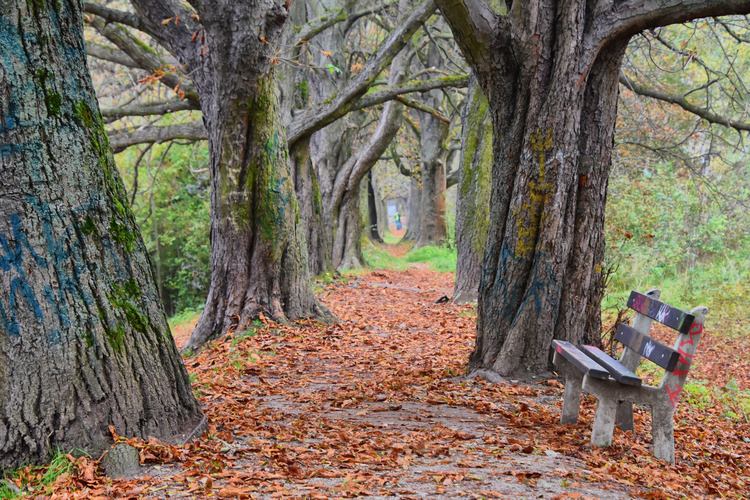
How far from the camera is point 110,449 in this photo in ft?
9.61

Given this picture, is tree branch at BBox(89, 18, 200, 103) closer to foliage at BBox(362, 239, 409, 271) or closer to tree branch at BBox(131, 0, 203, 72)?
tree branch at BBox(131, 0, 203, 72)

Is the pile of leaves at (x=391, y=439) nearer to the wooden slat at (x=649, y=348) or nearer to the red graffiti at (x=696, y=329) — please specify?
the wooden slat at (x=649, y=348)

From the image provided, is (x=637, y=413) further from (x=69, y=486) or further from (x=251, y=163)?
(x=251, y=163)

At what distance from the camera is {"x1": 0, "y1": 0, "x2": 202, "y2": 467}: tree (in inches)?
111

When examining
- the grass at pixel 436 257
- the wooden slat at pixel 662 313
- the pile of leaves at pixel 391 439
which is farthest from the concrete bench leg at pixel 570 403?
the grass at pixel 436 257

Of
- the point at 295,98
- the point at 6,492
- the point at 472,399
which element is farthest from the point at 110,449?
the point at 295,98

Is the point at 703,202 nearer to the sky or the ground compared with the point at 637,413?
nearer to the sky

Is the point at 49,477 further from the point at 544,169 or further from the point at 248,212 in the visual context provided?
the point at 248,212

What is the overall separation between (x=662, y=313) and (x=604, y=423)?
0.89m

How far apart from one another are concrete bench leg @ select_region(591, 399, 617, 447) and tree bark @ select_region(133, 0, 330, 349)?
449 cm

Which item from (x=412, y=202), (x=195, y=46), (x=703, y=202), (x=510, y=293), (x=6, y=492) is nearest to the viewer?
(x=6, y=492)

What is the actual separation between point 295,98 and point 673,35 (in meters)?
8.51

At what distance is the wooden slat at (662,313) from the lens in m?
3.47

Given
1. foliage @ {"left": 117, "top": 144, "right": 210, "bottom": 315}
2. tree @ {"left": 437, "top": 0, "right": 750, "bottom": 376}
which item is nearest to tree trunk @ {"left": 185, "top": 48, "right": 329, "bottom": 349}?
tree @ {"left": 437, "top": 0, "right": 750, "bottom": 376}
